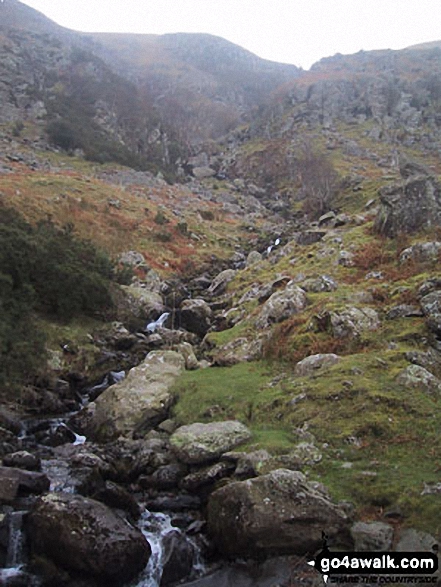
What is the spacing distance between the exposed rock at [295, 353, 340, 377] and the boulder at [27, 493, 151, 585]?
28.6ft

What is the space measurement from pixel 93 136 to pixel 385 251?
6398 centimetres

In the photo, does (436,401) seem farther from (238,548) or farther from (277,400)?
(238,548)

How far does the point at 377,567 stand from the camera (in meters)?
10.1

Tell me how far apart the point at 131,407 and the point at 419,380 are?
33.2 ft

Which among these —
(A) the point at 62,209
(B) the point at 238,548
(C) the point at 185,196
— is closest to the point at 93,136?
(C) the point at 185,196

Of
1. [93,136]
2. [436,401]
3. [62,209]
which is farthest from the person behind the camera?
[93,136]

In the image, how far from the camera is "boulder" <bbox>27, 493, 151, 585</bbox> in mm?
10891

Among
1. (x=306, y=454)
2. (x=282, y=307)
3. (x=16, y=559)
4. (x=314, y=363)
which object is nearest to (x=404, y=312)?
(x=314, y=363)

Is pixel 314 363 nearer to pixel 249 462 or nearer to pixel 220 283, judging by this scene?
pixel 249 462

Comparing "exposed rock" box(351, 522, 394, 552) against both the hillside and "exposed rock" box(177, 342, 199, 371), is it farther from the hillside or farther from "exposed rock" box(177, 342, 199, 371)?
"exposed rock" box(177, 342, 199, 371)

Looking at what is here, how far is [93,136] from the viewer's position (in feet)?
264

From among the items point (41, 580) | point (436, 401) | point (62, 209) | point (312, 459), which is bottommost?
point (41, 580)

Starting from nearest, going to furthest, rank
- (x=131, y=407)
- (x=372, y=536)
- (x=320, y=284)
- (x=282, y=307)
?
(x=372, y=536), (x=131, y=407), (x=282, y=307), (x=320, y=284)

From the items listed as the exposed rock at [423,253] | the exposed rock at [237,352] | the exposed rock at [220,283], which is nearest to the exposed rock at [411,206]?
the exposed rock at [423,253]
